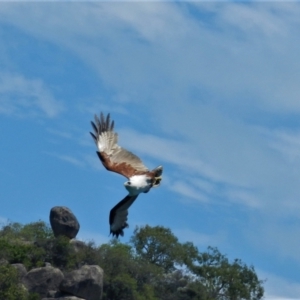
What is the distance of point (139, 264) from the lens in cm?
8538

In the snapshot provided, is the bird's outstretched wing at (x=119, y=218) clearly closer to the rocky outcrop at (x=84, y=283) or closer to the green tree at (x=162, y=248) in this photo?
the rocky outcrop at (x=84, y=283)

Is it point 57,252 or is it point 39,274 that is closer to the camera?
point 39,274

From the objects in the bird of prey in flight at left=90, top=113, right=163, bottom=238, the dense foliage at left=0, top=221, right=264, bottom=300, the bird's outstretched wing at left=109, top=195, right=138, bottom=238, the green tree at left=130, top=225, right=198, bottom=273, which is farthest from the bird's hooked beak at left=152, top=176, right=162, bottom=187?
the green tree at left=130, top=225, right=198, bottom=273

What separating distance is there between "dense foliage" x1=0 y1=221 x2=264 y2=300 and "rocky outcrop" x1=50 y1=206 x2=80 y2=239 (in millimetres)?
661

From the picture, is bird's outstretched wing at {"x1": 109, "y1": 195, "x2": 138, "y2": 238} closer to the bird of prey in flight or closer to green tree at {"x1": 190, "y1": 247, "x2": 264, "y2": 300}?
the bird of prey in flight

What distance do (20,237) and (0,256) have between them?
1313 cm

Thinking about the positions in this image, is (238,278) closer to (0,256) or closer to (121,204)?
(0,256)

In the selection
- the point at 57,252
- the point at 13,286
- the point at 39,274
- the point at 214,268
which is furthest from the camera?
the point at 214,268

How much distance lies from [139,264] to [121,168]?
5066 centimetres

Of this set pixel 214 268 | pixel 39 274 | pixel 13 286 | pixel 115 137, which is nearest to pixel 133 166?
pixel 115 137

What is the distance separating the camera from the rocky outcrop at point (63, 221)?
75.6 m

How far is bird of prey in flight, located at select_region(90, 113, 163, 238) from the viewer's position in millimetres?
34125

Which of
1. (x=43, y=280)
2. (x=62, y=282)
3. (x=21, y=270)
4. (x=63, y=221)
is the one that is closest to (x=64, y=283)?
(x=62, y=282)

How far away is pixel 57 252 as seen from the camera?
7675 centimetres
